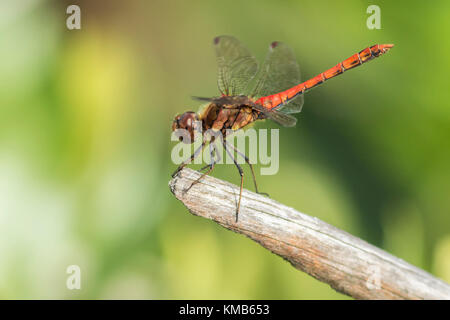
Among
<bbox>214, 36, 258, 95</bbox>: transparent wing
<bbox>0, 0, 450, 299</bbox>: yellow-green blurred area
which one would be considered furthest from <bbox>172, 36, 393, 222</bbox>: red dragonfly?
<bbox>0, 0, 450, 299</bbox>: yellow-green blurred area

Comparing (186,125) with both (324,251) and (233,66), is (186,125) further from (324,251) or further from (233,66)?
(324,251)

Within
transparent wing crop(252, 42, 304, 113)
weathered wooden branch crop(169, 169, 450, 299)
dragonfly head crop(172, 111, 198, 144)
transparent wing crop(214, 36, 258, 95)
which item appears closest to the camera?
weathered wooden branch crop(169, 169, 450, 299)

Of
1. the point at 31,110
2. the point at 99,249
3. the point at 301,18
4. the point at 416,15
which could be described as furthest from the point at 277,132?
the point at 31,110

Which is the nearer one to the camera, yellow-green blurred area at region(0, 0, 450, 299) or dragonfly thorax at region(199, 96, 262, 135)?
dragonfly thorax at region(199, 96, 262, 135)

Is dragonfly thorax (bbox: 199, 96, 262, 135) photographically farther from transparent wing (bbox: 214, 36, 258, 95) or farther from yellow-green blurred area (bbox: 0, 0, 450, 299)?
yellow-green blurred area (bbox: 0, 0, 450, 299)

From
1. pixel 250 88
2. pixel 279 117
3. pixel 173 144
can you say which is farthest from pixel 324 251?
pixel 173 144

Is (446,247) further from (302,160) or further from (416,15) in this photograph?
(416,15)

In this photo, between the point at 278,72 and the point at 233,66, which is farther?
the point at 278,72
